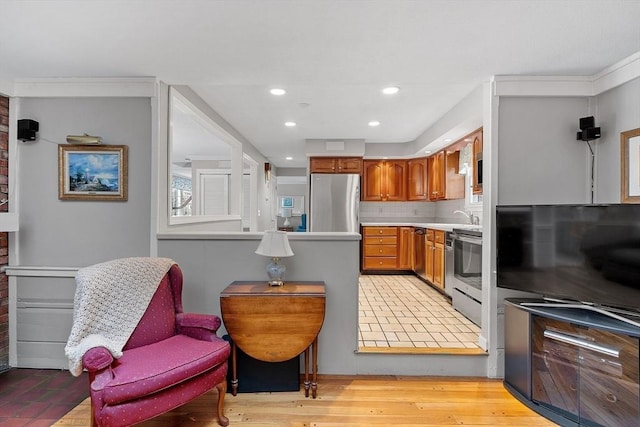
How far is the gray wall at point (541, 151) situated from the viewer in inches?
96.0

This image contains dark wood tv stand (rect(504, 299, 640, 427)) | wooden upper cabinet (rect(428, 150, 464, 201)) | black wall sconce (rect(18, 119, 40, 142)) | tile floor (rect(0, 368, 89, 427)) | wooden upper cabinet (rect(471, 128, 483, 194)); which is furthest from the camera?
wooden upper cabinet (rect(428, 150, 464, 201))

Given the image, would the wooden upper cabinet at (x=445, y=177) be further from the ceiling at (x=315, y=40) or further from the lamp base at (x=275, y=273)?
the lamp base at (x=275, y=273)

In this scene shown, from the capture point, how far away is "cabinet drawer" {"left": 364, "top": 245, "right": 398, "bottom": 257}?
17.4 ft

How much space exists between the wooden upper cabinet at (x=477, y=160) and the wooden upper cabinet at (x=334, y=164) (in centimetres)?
198

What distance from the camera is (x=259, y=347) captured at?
81.4 inches

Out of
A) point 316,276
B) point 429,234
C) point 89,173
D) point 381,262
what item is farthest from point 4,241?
point 381,262

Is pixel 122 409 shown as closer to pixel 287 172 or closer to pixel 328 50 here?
pixel 328 50

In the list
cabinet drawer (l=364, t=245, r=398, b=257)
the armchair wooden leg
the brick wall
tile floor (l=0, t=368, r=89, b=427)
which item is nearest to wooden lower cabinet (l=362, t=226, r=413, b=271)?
cabinet drawer (l=364, t=245, r=398, b=257)

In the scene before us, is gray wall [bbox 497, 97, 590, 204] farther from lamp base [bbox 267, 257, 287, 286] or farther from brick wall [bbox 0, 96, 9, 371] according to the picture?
brick wall [bbox 0, 96, 9, 371]

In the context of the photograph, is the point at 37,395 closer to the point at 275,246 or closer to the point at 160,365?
the point at 160,365

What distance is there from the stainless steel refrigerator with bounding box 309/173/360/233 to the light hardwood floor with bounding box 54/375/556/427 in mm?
2987

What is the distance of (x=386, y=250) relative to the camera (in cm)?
532

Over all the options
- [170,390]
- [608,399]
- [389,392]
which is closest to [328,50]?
[170,390]

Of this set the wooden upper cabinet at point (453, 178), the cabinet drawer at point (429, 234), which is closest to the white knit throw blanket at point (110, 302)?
the cabinet drawer at point (429, 234)
